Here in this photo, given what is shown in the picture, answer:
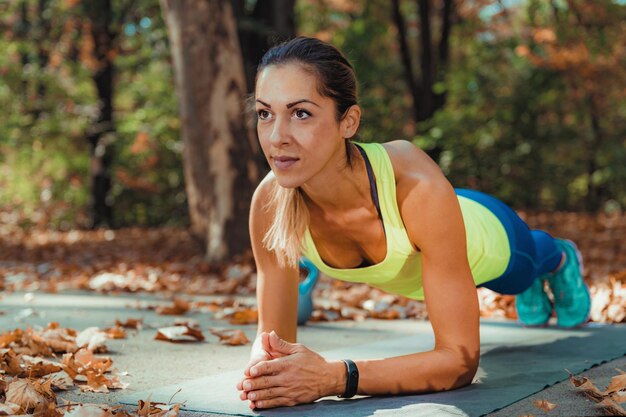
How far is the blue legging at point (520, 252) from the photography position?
3.68m

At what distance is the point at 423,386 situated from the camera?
2.63 m

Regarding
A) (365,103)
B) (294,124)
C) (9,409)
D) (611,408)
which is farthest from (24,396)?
(365,103)

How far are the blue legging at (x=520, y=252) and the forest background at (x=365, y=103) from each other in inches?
271

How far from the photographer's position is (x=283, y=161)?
2598 millimetres

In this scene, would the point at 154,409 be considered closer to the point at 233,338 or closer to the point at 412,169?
the point at 412,169

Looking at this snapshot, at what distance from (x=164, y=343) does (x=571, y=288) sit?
86.5 inches

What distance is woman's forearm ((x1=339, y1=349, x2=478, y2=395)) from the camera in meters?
2.56

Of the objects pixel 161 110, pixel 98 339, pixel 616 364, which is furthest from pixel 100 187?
pixel 616 364

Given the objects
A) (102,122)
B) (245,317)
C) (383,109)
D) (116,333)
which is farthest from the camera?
(383,109)

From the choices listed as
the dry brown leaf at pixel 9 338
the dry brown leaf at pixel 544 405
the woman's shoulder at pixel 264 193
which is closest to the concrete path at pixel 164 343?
the dry brown leaf at pixel 544 405

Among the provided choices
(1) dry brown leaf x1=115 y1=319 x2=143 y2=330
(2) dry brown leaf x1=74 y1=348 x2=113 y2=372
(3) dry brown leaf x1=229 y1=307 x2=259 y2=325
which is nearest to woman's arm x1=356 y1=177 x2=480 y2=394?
(2) dry brown leaf x1=74 y1=348 x2=113 y2=372

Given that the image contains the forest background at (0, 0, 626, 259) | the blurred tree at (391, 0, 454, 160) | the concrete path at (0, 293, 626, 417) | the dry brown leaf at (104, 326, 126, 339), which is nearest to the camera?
the concrete path at (0, 293, 626, 417)

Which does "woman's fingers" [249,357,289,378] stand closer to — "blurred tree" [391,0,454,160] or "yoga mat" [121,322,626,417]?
"yoga mat" [121,322,626,417]

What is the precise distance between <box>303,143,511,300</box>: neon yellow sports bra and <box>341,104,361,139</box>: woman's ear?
0.16 meters
